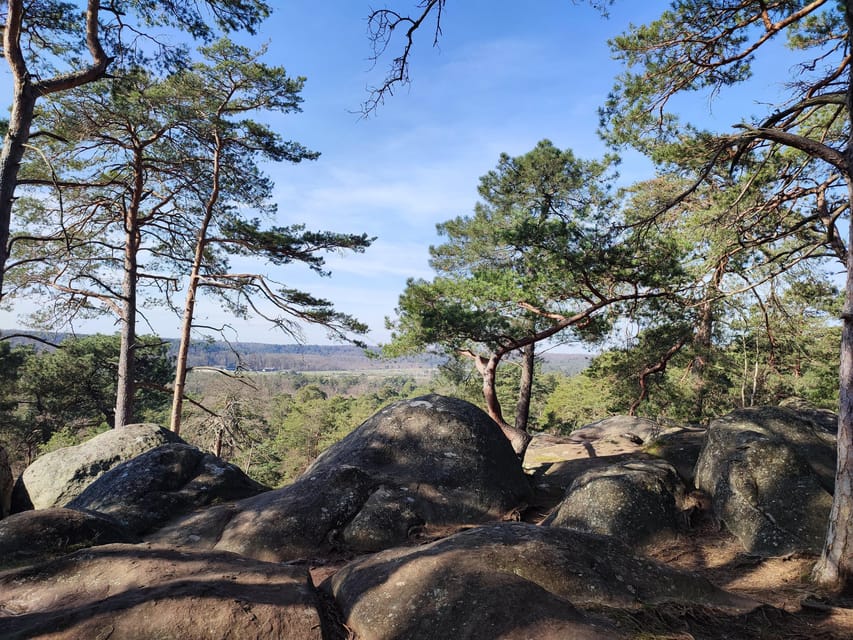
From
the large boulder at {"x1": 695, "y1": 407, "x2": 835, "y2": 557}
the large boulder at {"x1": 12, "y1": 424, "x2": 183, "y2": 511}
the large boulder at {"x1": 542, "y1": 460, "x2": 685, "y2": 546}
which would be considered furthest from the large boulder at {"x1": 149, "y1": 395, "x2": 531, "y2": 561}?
the large boulder at {"x1": 12, "y1": 424, "x2": 183, "y2": 511}

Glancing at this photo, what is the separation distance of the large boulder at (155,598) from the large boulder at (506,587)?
0.50 m

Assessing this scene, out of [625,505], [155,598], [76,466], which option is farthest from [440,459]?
[76,466]

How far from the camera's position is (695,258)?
927 cm

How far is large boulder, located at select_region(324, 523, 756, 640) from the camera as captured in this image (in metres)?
3.05

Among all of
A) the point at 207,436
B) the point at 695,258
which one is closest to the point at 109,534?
the point at 695,258

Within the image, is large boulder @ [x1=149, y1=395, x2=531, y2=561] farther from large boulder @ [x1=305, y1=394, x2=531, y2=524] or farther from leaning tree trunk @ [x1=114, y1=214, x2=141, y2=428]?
leaning tree trunk @ [x1=114, y1=214, x2=141, y2=428]

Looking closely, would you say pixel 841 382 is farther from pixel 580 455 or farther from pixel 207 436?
pixel 207 436

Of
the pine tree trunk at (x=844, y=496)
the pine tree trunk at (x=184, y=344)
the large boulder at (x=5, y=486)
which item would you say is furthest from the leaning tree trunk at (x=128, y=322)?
the pine tree trunk at (x=844, y=496)

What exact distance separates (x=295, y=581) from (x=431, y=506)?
150 inches

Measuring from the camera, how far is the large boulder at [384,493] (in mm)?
6418

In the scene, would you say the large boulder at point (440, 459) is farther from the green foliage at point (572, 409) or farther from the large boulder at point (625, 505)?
the green foliage at point (572, 409)

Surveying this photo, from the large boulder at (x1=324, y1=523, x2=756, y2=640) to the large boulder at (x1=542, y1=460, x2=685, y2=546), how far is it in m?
2.43

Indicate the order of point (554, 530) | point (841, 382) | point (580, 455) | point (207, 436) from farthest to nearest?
point (207, 436)
point (580, 455)
point (841, 382)
point (554, 530)

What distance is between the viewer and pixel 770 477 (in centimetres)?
663
